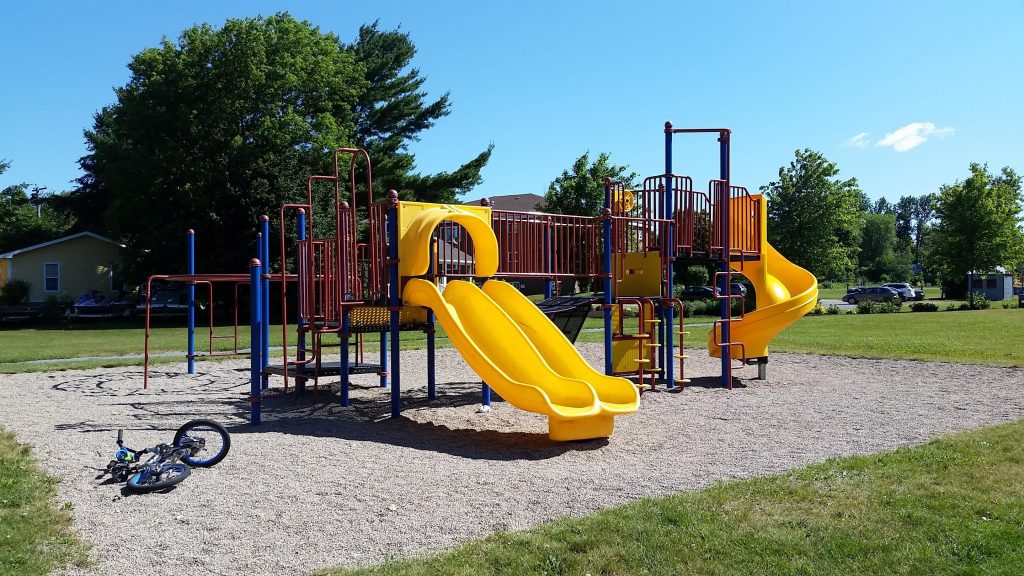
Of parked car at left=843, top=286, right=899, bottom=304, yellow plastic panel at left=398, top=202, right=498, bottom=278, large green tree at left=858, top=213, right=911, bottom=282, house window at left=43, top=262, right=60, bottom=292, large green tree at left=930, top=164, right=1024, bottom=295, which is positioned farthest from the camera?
large green tree at left=858, top=213, right=911, bottom=282

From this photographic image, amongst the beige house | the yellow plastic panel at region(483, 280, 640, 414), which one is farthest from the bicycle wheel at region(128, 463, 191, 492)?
the beige house

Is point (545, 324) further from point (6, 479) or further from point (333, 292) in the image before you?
point (6, 479)

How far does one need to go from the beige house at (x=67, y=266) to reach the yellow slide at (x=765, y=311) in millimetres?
35095

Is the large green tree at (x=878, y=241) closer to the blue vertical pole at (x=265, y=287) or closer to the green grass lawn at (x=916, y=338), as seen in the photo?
the green grass lawn at (x=916, y=338)

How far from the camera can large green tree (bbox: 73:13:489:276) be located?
35.6 meters

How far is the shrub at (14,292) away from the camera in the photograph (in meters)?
38.2

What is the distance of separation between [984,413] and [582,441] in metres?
5.49

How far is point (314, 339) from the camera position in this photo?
40.9ft

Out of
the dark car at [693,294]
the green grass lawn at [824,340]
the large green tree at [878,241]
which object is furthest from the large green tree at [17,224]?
the large green tree at [878,241]

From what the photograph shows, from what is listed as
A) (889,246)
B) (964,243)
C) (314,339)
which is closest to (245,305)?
(314,339)

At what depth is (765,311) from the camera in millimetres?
14203

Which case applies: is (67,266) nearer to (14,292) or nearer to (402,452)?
(14,292)

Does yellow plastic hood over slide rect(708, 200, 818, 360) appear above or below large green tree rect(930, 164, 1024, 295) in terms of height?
below

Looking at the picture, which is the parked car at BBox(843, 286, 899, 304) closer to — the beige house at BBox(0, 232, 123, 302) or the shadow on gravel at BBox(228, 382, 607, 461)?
the beige house at BBox(0, 232, 123, 302)
